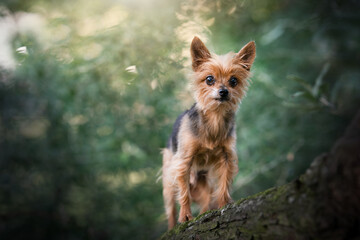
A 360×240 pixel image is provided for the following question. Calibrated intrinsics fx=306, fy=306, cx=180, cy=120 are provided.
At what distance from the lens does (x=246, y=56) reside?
3.84 metres

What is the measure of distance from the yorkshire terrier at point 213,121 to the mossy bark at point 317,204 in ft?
5.22

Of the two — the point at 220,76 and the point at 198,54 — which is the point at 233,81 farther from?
the point at 198,54

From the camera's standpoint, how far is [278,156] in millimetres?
6090

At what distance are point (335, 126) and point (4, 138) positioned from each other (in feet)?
22.4

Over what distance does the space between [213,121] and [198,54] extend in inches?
34.6

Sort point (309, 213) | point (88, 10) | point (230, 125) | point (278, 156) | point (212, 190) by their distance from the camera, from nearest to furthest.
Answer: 1. point (309, 213)
2. point (230, 125)
3. point (212, 190)
4. point (88, 10)
5. point (278, 156)

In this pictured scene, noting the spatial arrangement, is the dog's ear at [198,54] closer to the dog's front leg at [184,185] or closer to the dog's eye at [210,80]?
the dog's eye at [210,80]

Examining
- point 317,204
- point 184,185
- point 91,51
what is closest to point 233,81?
point 184,185

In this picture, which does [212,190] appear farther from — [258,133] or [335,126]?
[335,126]

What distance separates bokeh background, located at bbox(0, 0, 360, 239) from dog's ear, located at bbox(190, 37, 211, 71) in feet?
2.72

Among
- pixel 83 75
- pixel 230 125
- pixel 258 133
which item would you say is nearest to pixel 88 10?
pixel 83 75

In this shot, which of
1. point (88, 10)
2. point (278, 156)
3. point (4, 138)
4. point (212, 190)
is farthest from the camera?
point (4, 138)

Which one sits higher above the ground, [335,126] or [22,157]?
[22,157]

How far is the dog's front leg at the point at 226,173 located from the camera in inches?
148
